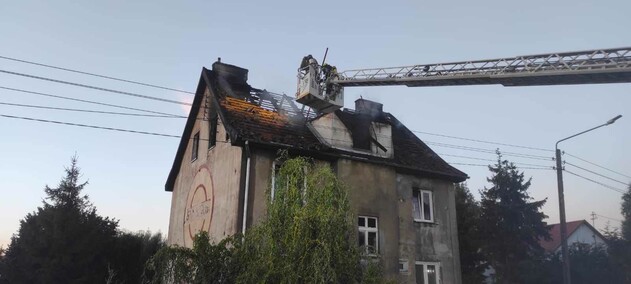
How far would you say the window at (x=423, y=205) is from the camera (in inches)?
717

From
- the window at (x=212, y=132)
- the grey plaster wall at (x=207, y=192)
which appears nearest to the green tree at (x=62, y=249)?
the grey plaster wall at (x=207, y=192)

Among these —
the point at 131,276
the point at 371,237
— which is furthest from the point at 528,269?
the point at 131,276

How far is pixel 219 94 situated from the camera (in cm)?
1784

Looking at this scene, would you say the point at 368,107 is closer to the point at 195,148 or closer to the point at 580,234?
the point at 195,148

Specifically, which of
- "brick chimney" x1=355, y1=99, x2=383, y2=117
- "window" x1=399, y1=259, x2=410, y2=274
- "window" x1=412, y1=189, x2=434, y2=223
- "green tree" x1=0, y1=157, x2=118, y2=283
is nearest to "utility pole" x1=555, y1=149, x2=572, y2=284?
"window" x1=412, y1=189, x2=434, y2=223

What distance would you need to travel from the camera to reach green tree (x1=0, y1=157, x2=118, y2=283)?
25984 mm

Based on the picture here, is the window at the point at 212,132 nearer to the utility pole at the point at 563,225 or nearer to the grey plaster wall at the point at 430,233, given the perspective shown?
the grey plaster wall at the point at 430,233

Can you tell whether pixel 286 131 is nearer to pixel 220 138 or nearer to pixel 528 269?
pixel 220 138

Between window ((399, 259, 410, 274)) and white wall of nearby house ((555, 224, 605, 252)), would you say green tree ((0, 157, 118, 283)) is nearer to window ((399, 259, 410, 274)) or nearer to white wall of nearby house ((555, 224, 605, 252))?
window ((399, 259, 410, 274))

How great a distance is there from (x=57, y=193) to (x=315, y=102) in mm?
26992

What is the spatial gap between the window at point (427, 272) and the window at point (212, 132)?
28.6 feet

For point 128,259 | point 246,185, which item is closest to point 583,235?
point 128,259

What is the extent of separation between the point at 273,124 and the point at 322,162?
2217 millimetres

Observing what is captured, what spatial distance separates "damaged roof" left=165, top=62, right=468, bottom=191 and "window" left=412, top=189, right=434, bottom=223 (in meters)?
0.84
